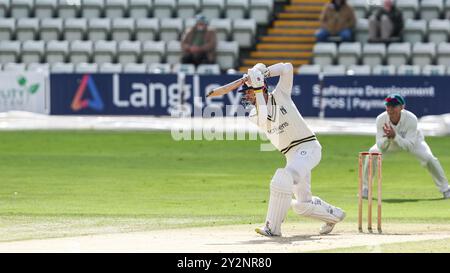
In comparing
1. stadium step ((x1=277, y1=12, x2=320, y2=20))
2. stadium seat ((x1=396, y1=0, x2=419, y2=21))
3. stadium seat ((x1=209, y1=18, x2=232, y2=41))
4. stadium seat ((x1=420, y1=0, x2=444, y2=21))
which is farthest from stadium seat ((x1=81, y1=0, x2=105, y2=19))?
stadium seat ((x1=420, y1=0, x2=444, y2=21))

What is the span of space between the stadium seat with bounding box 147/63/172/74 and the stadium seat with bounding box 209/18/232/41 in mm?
1737

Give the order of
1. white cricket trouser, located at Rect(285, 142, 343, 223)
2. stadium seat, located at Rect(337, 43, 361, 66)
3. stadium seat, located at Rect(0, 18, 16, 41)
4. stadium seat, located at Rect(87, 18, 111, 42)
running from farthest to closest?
1. stadium seat, located at Rect(0, 18, 16, 41)
2. stadium seat, located at Rect(87, 18, 111, 42)
3. stadium seat, located at Rect(337, 43, 361, 66)
4. white cricket trouser, located at Rect(285, 142, 343, 223)

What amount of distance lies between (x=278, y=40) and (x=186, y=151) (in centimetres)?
844

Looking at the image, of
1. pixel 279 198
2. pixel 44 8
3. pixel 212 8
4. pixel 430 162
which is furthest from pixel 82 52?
pixel 279 198

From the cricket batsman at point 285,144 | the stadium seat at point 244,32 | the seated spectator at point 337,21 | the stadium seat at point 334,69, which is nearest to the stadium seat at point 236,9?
the stadium seat at point 244,32

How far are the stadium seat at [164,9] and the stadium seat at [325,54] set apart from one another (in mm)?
4316

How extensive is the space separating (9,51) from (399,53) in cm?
993

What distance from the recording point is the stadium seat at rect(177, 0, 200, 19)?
31.3 m

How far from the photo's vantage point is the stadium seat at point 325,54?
29156 millimetres

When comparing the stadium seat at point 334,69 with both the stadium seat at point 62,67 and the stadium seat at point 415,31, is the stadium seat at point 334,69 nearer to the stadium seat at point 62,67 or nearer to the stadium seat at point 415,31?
the stadium seat at point 415,31

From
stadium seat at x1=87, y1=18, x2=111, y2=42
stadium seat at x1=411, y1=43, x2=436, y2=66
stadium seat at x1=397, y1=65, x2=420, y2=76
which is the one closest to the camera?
stadium seat at x1=397, y1=65, x2=420, y2=76

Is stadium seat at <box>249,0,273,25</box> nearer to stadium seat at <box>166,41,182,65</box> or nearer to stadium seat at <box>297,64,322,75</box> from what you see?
stadium seat at <box>166,41,182,65</box>
